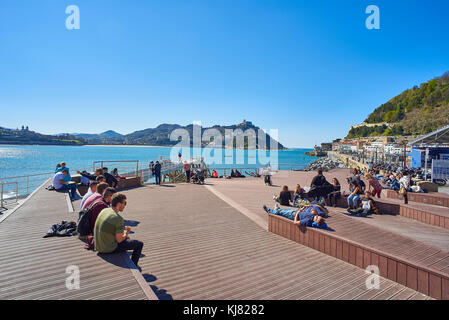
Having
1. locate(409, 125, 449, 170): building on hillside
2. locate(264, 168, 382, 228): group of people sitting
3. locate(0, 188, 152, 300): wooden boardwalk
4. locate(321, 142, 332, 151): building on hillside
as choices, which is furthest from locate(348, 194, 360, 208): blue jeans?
locate(321, 142, 332, 151): building on hillside

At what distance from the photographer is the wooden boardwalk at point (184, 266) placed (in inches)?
124

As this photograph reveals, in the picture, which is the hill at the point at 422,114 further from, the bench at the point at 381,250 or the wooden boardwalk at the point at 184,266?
the wooden boardwalk at the point at 184,266

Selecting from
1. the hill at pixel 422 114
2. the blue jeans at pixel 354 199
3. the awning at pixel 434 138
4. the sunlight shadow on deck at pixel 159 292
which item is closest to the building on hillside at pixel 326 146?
the hill at pixel 422 114

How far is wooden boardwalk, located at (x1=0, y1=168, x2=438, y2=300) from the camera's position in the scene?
316cm

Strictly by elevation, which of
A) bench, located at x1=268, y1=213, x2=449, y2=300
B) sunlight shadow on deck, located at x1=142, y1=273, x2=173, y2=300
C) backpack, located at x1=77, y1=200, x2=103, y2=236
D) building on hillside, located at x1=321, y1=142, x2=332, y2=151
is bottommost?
sunlight shadow on deck, located at x1=142, y1=273, x2=173, y2=300

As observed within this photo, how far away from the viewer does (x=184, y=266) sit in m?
4.36

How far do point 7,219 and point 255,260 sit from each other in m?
6.35

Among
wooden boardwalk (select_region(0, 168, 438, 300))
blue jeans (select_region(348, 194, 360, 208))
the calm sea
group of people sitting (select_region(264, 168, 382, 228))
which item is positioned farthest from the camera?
the calm sea

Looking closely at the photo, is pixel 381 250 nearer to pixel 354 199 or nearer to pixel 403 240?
pixel 403 240

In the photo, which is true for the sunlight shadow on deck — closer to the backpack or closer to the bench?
the backpack

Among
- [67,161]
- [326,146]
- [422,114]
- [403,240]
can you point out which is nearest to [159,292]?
[403,240]

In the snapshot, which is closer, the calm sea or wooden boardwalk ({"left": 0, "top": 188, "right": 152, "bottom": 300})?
wooden boardwalk ({"left": 0, "top": 188, "right": 152, "bottom": 300})

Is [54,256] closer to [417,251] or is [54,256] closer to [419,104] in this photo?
[417,251]

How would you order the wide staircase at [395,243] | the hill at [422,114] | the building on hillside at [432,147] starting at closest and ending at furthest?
the wide staircase at [395,243] < the building on hillside at [432,147] < the hill at [422,114]
